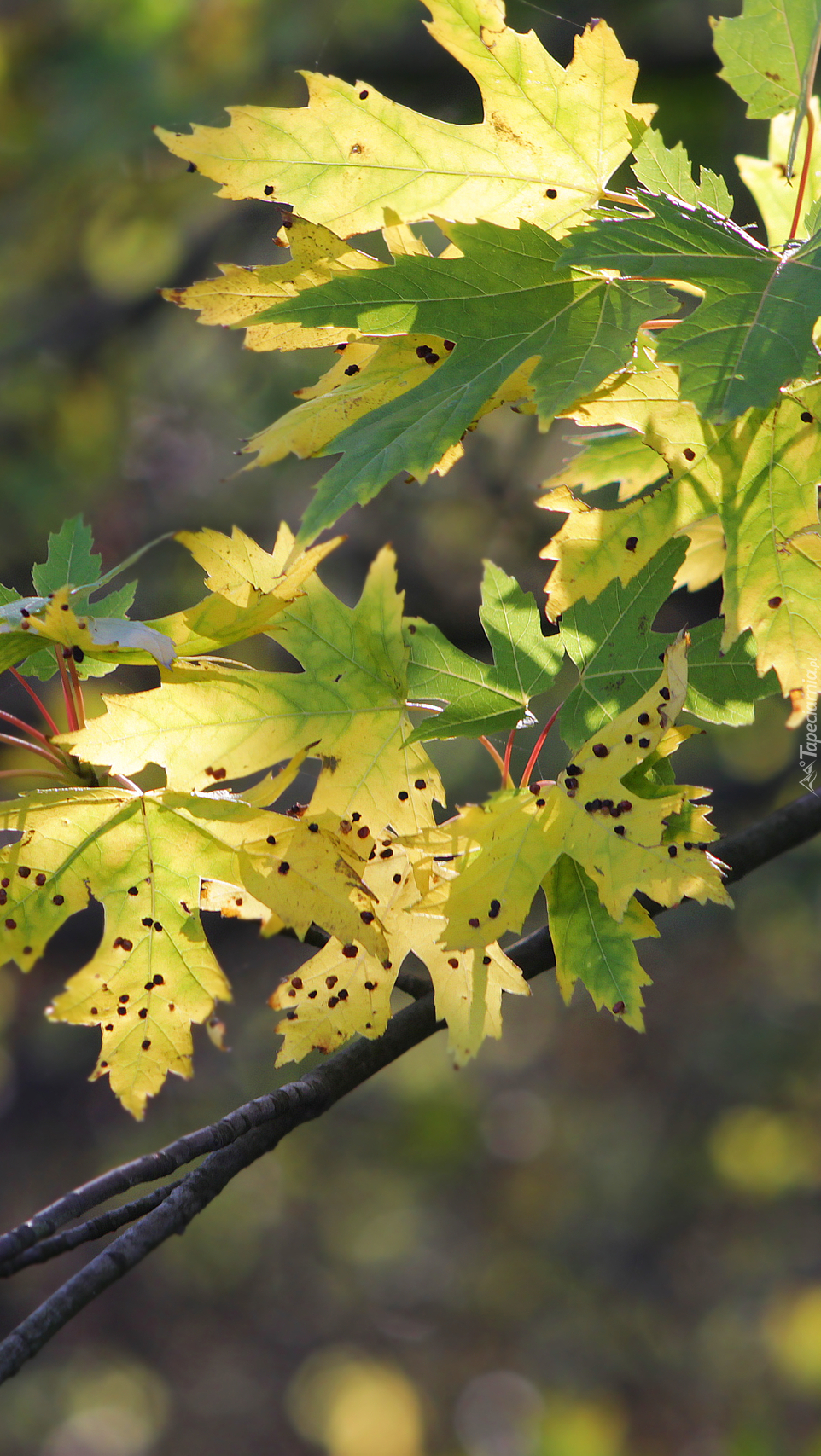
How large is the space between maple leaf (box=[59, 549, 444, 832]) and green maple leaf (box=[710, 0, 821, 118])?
21.2 inches


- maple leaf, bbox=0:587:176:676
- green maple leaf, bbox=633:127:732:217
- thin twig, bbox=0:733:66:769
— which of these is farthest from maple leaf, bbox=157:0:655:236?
thin twig, bbox=0:733:66:769

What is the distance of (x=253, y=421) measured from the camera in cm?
461

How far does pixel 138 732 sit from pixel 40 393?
4441mm

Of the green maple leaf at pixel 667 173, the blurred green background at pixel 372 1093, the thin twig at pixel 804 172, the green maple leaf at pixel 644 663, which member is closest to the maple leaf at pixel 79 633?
the green maple leaf at pixel 644 663

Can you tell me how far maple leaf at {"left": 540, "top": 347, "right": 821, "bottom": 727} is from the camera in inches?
34.9

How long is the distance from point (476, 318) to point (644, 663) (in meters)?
0.34

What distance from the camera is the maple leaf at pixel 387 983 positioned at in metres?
0.97

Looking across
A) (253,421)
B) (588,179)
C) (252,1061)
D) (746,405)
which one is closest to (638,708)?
(746,405)

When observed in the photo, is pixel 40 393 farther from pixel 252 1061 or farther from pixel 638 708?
pixel 638 708

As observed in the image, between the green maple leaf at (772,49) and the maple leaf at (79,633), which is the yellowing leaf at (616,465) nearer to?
the green maple leaf at (772,49)

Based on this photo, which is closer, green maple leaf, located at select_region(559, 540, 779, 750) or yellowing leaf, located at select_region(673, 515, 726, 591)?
green maple leaf, located at select_region(559, 540, 779, 750)

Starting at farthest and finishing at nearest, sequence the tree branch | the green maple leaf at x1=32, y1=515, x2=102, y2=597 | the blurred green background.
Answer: the blurred green background < the green maple leaf at x1=32, y1=515, x2=102, y2=597 < the tree branch

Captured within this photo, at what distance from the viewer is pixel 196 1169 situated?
34.6 inches

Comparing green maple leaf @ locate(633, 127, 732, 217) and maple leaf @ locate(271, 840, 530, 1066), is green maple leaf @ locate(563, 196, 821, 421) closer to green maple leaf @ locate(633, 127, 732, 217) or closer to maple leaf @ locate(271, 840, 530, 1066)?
green maple leaf @ locate(633, 127, 732, 217)
